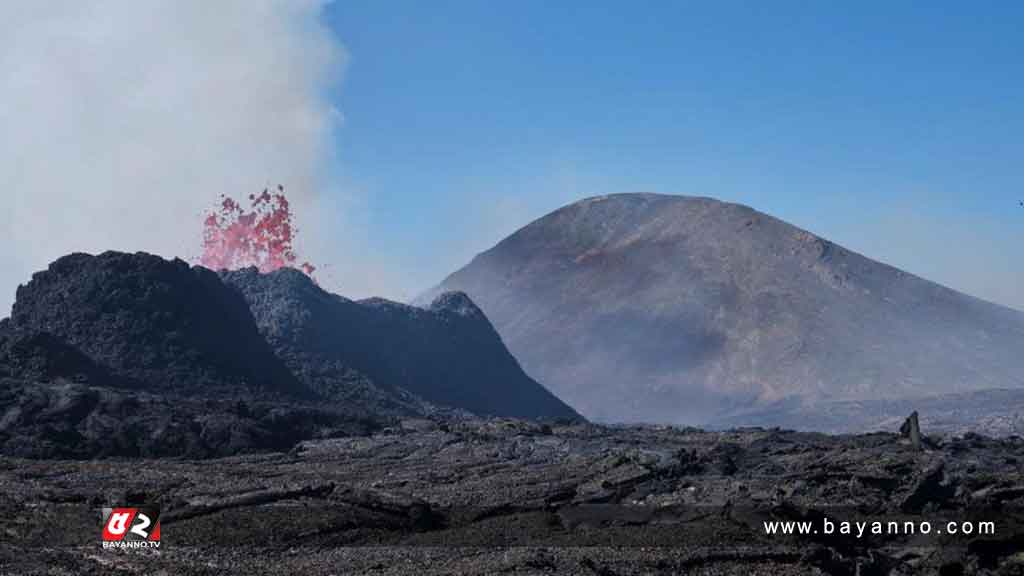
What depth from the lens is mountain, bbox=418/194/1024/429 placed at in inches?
5256

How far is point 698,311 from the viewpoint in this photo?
152375 millimetres

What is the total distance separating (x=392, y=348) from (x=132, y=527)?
195 feet

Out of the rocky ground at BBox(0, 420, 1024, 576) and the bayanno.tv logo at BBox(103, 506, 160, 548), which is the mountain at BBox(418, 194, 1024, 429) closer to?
the rocky ground at BBox(0, 420, 1024, 576)

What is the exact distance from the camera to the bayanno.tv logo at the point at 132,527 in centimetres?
2895

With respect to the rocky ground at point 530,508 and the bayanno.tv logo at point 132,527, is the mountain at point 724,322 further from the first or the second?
the bayanno.tv logo at point 132,527

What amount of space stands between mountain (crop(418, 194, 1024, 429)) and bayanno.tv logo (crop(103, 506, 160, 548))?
8960cm

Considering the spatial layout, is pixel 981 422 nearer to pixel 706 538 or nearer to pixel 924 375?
pixel 924 375

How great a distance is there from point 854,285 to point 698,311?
67.9 ft

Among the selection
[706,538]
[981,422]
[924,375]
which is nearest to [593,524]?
[706,538]

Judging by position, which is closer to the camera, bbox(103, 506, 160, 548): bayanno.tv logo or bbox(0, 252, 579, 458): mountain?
bbox(103, 506, 160, 548): bayanno.tv logo

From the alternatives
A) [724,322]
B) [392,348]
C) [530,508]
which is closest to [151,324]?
[392,348]

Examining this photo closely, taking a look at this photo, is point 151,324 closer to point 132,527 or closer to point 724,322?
point 132,527

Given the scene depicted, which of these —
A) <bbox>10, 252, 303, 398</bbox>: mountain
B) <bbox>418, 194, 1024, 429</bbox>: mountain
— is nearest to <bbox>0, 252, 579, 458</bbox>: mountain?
<bbox>10, 252, 303, 398</bbox>: mountain

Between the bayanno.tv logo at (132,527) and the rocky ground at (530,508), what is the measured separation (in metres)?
0.32
